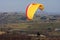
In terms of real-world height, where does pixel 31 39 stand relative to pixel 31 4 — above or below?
below

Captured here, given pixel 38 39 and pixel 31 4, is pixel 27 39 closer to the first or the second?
pixel 38 39

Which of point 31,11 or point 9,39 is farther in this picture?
point 9,39

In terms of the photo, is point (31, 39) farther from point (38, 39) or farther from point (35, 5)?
point (35, 5)

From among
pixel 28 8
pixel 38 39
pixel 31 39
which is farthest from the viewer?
pixel 31 39

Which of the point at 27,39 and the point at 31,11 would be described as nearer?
the point at 31,11

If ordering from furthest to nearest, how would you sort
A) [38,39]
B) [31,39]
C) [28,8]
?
[31,39] → [38,39] → [28,8]

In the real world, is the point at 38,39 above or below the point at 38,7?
below

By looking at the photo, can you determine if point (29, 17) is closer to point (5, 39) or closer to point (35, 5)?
point (35, 5)

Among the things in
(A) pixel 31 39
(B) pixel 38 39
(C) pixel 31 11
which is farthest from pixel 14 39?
(C) pixel 31 11
